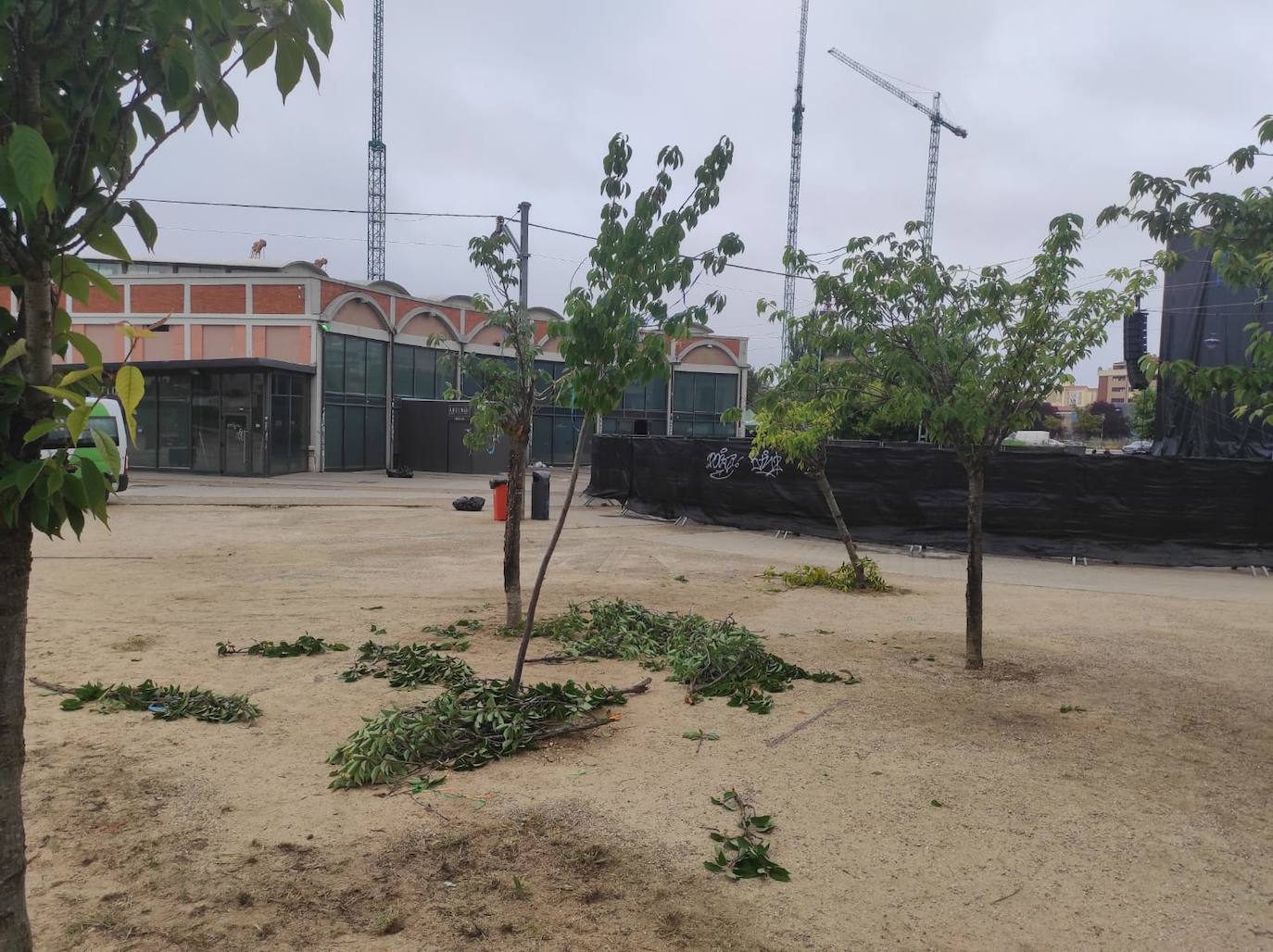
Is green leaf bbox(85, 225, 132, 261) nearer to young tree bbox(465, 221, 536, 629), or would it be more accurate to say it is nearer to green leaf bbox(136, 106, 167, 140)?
green leaf bbox(136, 106, 167, 140)

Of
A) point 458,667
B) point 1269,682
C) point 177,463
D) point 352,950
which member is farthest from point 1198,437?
point 177,463

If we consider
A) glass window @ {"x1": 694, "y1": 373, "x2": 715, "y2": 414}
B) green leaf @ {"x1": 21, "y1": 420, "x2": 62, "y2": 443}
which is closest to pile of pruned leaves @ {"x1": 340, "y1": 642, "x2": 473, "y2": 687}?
green leaf @ {"x1": 21, "y1": 420, "x2": 62, "y2": 443}

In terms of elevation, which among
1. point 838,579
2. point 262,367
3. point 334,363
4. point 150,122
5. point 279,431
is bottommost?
point 838,579

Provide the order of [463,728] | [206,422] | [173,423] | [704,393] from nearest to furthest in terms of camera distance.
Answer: [463,728] → [206,422] → [173,423] → [704,393]

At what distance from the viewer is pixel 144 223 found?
229cm

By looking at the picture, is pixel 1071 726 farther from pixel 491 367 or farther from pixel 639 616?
pixel 491 367

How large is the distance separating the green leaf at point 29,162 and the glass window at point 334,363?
2970cm

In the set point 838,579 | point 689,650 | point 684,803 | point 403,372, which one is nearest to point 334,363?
point 403,372

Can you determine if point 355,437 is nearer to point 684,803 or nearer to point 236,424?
point 236,424

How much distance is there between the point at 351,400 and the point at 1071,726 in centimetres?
2913

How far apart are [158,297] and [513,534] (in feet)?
86.8

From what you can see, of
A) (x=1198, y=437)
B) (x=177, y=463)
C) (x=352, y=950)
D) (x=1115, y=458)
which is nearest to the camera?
(x=352, y=950)

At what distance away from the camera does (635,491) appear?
18.5 metres

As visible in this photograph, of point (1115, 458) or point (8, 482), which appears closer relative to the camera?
point (8, 482)
